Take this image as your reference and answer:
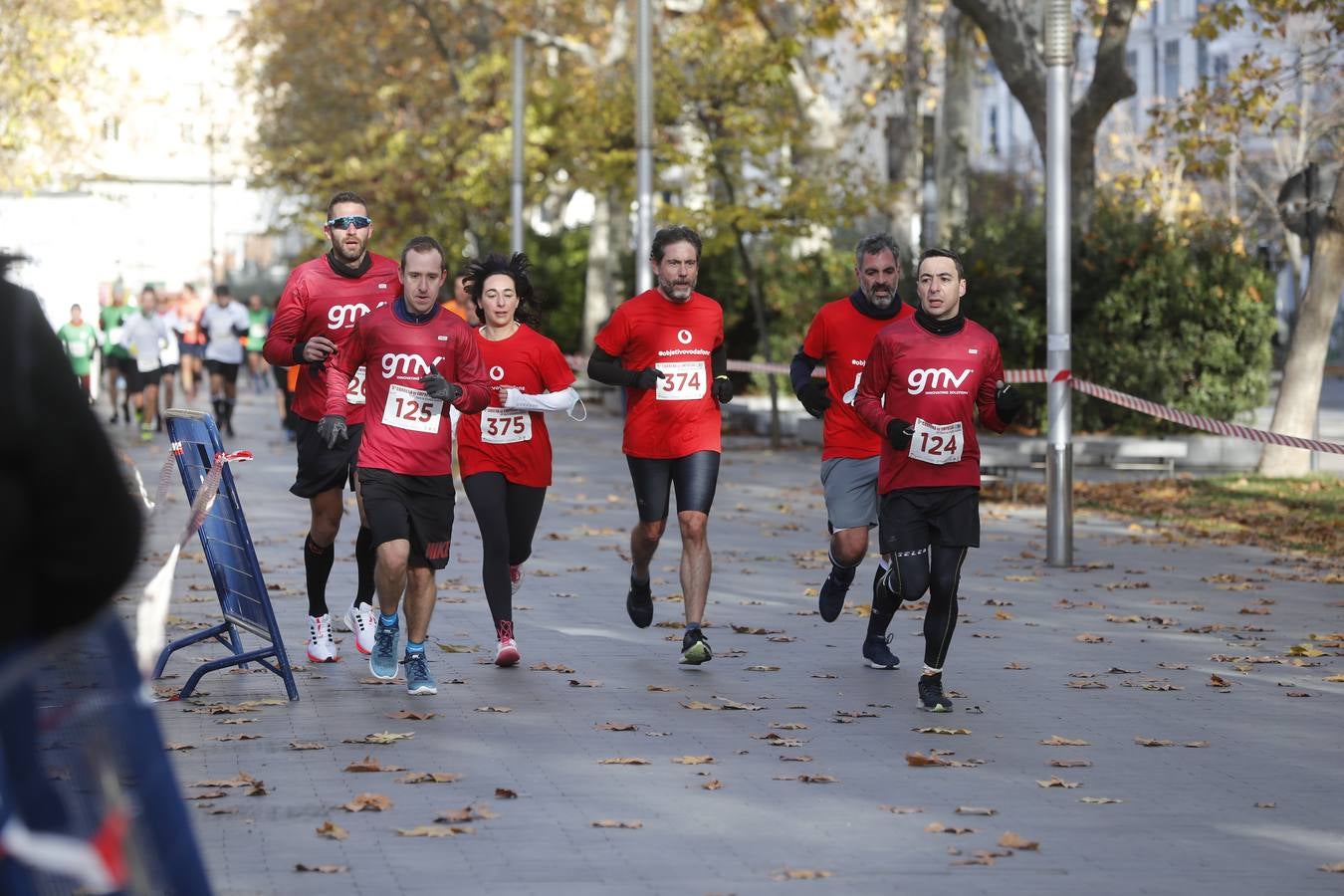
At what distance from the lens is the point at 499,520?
30.7ft

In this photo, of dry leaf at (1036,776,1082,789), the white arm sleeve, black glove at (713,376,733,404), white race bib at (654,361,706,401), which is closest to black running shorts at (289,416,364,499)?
the white arm sleeve

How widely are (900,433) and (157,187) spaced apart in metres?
100

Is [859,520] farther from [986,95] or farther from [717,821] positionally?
[986,95]

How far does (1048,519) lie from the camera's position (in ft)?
45.2

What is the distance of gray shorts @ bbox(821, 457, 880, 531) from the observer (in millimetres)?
9906

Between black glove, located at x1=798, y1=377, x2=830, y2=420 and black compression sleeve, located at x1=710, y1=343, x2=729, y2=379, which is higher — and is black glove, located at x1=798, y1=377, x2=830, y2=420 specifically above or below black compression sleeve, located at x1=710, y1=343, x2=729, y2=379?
below

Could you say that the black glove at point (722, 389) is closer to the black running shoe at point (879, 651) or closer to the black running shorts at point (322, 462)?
the black running shoe at point (879, 651)

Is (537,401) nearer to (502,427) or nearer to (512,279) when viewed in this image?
(502,427)

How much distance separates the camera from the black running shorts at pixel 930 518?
8.46 metres

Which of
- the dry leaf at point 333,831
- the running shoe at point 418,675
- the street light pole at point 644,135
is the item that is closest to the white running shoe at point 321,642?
the running shoe at point 418,675

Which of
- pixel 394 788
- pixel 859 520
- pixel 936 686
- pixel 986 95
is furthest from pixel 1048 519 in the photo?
pixel 986 95

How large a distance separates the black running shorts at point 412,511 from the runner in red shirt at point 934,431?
1.67 m

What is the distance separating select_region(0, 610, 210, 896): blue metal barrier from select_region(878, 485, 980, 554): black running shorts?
574cm

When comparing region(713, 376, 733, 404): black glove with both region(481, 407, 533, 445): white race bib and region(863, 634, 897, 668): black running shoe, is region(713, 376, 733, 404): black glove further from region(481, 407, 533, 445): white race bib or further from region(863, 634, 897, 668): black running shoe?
region(863, 634, 897, 668): black running shoe
